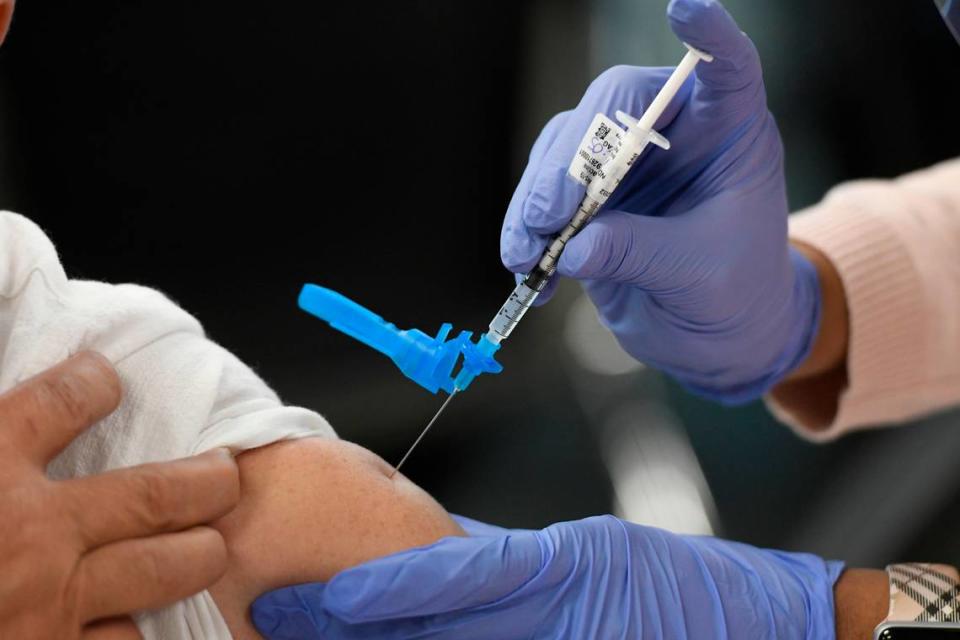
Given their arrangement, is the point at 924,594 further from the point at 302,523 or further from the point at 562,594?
the point at 302,523

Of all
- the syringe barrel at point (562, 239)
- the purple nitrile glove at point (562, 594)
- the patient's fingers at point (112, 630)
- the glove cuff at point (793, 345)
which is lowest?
the patient's fingers at point (112, 630)

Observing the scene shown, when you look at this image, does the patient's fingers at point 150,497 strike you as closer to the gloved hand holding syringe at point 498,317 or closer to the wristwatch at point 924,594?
the gloved hand holding syringe at point 498,317

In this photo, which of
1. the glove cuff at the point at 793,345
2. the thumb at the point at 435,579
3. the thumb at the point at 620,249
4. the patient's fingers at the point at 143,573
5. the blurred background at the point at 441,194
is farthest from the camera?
the blurred background at the point at 441,194

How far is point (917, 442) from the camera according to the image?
6.79 ft

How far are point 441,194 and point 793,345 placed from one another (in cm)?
83

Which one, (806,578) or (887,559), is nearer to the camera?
(806,578)

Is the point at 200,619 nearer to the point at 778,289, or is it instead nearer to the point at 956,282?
the point at 778,289

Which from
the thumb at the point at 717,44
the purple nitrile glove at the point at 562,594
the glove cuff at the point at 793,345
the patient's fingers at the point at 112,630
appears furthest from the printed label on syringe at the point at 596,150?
the patient's fingers at the point at 112,630

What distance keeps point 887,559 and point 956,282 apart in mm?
634

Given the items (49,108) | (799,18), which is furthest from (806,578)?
(49,108)

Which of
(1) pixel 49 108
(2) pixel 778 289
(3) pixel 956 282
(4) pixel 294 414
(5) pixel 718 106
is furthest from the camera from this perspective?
(1) pixel 49 108

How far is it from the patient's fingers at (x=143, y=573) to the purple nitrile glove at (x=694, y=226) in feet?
1.54

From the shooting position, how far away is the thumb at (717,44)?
100 centimetres

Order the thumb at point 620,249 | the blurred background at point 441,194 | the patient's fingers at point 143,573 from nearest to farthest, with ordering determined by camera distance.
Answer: the patient's fingers at point 143,573 < the thumb at point 620,249 < the blurred background at point 441,194
